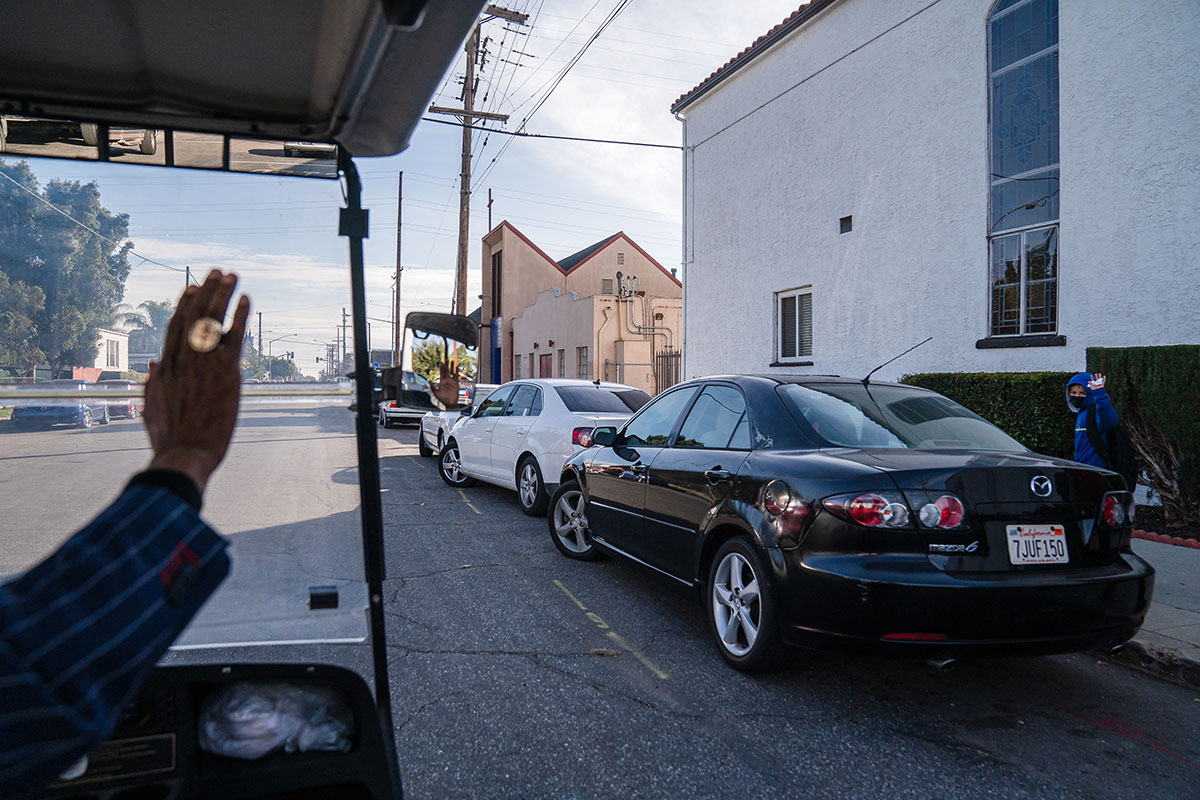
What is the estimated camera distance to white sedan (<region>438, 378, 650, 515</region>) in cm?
855

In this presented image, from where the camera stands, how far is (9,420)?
1.83 metres

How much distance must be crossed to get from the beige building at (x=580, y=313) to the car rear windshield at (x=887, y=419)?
18.0 meters

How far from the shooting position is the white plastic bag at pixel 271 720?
1800 millimetres

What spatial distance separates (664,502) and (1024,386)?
224 inches

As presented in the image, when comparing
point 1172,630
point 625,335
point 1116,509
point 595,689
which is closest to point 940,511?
point 1116,509

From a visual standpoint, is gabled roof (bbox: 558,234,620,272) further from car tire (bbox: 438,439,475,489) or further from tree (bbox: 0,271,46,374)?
tree (bbox: 0,271,46,374)

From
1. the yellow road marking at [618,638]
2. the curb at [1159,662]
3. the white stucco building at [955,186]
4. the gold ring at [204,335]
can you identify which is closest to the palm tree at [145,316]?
the gold ring at [204,335]

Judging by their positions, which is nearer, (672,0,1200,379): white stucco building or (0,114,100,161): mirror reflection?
(0,114,100,161): mirror reflection

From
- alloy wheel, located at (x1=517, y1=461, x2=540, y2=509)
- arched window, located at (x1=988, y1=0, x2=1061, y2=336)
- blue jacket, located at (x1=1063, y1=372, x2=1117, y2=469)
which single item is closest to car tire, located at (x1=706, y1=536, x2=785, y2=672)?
blue jacket, located at (x1=1063, y1=372, x2=1117, y2=469)

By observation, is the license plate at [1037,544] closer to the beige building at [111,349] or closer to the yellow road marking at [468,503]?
the beige building at [111,349]

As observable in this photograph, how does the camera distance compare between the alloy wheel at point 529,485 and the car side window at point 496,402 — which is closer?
the alloy wheel at point 529,485

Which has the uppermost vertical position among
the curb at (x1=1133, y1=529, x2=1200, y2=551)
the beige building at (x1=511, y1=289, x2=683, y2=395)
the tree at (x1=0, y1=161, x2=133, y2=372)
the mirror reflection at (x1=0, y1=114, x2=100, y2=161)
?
the beige building at (x1=511, y1=289, x2=683, y2=395)

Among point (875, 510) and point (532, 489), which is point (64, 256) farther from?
point (532, 489)

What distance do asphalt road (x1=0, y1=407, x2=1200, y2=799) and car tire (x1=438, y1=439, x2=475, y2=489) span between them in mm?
5548
